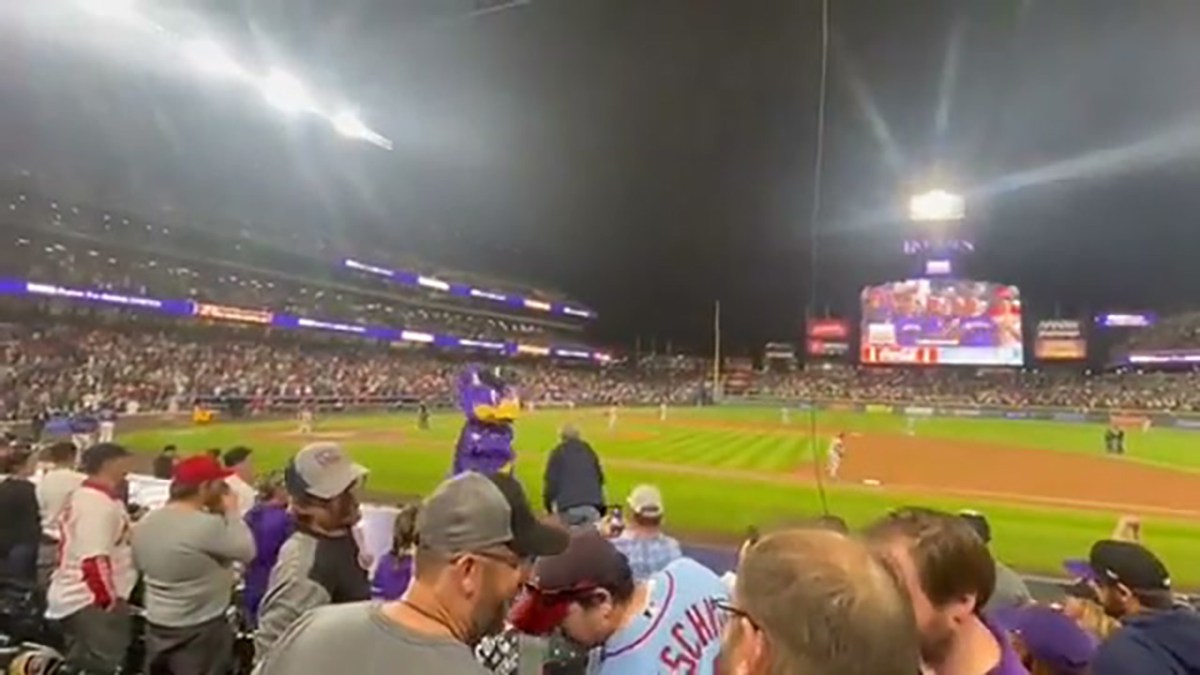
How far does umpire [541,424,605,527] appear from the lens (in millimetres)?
5750

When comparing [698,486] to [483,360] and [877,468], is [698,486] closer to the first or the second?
[877,468]

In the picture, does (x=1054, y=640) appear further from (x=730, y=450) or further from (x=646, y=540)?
(x=730, y=450)

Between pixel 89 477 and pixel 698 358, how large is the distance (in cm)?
620

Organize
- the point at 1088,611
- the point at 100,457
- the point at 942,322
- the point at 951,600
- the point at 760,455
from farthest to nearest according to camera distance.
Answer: the point at 760,455 → the point at 942,322 → the point at 100,457 → the point at 1088,611 → the point at 951,600

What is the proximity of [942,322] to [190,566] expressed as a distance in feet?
22.0

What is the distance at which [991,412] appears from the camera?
32.6 feet

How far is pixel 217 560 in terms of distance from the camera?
2947 mm

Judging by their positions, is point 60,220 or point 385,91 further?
point 60,220

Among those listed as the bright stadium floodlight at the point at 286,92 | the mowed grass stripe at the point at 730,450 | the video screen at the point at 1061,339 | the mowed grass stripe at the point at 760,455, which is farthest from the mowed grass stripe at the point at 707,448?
the bright stadium floodlight at the point at 286,92

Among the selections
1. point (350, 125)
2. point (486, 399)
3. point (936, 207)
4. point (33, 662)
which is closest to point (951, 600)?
point (33, 662)

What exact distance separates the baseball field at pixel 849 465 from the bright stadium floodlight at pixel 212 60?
4075 mm

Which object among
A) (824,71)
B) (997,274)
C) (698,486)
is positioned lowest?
(698,486)

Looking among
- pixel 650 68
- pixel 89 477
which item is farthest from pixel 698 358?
pixel 89 477

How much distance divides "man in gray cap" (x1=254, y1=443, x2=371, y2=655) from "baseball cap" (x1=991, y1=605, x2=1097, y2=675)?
4.66ft
